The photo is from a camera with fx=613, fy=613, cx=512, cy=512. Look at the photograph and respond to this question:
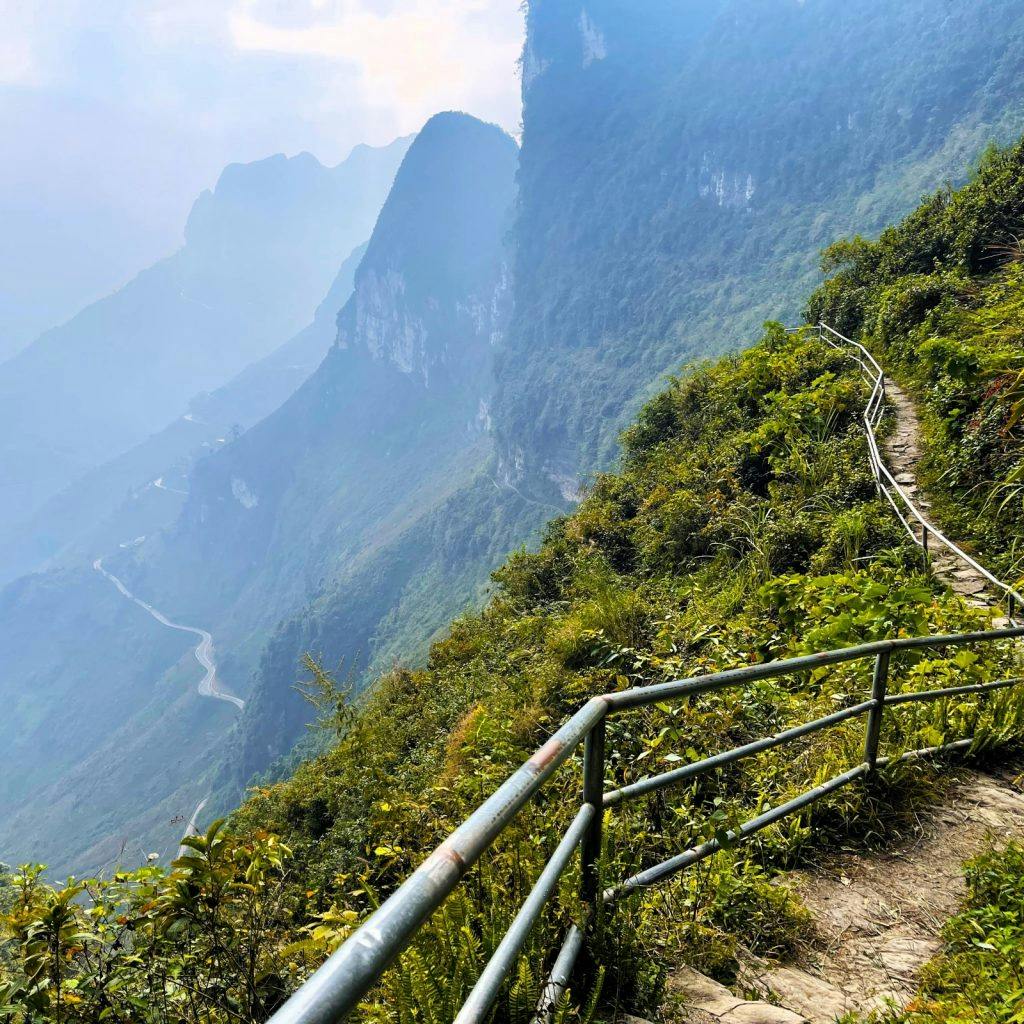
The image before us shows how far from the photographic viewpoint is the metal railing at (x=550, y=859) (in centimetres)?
64

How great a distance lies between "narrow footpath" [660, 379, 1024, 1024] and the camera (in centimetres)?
192

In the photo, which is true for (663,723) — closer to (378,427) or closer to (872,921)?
(872,921)

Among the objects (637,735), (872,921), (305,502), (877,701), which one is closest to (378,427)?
(305,502)

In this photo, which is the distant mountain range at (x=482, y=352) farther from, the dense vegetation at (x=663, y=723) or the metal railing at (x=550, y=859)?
the metal railing at (x=550, y=859)

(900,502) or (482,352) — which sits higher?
(482,352)

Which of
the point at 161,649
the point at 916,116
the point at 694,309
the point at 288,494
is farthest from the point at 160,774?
the point at 916,116

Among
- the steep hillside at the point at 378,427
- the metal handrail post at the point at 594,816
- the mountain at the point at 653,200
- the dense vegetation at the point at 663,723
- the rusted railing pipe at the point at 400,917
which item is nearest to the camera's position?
Answer: the rusted railing pipe at the point at 400,917

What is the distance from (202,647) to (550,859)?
462ft

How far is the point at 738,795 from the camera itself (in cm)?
324

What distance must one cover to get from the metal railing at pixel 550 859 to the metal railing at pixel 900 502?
278 centimetres

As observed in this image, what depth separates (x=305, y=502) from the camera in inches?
6078

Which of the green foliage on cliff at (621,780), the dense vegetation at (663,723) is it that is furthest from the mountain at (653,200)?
the green foliage on cliff at (621,780)

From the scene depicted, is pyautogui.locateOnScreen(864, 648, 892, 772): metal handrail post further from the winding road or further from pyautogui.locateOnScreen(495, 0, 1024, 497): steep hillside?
the winding road

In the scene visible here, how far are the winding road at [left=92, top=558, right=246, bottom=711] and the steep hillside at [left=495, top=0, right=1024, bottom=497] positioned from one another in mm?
61425
